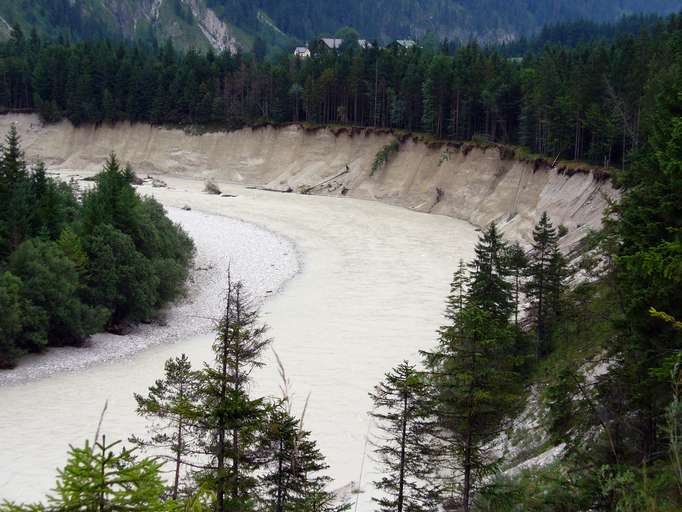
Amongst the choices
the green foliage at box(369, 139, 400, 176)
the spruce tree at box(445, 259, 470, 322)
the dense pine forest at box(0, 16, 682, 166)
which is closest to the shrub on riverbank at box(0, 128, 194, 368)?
the spruce tree at box(445, 259, 470, 322)

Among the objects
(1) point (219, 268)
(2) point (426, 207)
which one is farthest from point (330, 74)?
(1) point (219, 268)

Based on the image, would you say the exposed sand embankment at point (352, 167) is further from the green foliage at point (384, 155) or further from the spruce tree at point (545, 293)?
the spruce tree at point (545, 293)

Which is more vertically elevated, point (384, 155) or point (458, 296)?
point (384, 155)

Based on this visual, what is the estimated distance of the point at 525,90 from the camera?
219ft

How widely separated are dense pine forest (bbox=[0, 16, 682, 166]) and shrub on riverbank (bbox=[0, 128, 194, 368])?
103ft

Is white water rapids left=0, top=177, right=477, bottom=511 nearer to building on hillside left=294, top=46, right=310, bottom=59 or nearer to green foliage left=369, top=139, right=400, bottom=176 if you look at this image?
green foliage left=369, top=139, right=400, bottom=176

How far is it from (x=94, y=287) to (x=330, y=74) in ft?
189

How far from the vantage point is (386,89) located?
272 feet

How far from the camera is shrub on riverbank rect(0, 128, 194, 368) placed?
97.9 feet

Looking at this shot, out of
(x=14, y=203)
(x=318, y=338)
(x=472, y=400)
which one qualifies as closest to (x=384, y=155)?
(x=318, y=338)

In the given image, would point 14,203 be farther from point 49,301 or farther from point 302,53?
point 302,53

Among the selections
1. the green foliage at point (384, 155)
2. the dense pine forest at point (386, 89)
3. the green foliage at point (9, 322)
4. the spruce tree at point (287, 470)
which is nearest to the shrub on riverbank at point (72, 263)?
the green foliage at point (9, 322)

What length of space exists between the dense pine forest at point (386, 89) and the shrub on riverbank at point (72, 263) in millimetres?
31432

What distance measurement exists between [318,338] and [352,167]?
4810 cm
